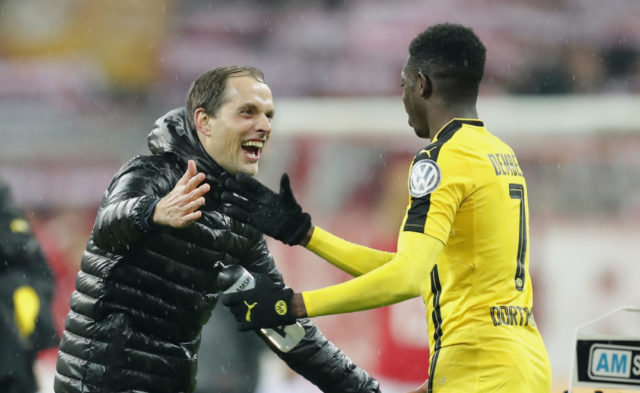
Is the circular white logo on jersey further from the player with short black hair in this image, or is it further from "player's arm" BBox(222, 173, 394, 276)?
"player's arm" BBox(222, 173, 394, 276)

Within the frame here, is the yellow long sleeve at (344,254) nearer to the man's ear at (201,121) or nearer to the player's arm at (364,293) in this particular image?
the player's arm at (364,293)

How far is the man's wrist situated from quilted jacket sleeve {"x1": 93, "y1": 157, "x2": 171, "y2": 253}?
1.71ft

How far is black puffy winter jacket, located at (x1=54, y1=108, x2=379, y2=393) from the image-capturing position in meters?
3.24

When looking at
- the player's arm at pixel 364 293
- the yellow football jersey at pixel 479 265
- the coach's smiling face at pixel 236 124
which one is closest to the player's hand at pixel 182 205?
the player's arm at pixel 364 293

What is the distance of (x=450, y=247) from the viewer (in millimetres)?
2969

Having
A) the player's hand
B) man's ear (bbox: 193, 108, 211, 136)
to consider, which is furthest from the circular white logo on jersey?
man's ear (bbox: 193, 108, 211, 136)

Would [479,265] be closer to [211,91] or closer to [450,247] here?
[450,247]

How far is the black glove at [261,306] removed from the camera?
9.07 ft

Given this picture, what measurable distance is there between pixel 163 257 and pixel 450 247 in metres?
0.94

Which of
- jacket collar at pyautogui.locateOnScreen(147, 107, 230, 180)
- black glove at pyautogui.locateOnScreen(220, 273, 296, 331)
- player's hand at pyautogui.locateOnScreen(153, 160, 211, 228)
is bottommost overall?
black glove at pyautogui.locateOnScreen(220, 273, 296, 331)

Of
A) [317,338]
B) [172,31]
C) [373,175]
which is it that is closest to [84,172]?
[172,31]

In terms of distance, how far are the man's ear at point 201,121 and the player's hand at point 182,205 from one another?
0.51 metres

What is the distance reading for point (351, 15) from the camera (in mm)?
10633

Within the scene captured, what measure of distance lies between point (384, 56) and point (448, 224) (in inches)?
300
